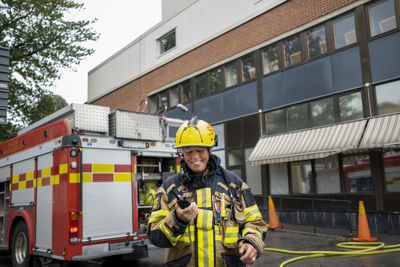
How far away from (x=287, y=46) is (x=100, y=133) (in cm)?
1051

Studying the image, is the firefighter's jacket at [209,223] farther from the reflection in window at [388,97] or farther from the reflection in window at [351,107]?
the reflection in window at [351,107]

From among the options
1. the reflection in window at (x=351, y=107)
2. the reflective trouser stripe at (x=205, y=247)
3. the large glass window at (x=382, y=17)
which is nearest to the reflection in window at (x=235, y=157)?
the reflection in window at (x=351, y=107)

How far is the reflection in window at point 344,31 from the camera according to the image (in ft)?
42.5

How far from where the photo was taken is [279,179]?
49.4 feet

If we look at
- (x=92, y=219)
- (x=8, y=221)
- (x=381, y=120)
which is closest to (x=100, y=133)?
(x=92, y=219)

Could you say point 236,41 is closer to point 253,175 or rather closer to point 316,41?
point 316,41

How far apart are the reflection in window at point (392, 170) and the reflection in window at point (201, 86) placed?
32.2ft

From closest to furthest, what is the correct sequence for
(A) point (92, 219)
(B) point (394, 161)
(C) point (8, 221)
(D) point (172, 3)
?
1. (A) point (92, 219)
2. (C) point (8, 221)
3. (B) point (394, 161)
4. (D) point (172, 3)

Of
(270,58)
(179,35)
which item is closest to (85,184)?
(270,58)

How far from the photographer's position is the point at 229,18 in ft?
58.8

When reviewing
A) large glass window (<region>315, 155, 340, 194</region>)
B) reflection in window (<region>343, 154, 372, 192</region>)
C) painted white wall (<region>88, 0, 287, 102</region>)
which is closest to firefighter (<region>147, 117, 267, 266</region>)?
reflection in window (<region>343, 154, 372, 192</region>)

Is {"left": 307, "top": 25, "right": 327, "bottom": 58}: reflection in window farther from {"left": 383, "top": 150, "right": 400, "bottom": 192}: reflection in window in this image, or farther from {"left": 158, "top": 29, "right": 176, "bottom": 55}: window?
{"left": 158, "top": 29, "right": 176, "bottom": 55}: window

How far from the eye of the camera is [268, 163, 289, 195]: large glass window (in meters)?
14.8

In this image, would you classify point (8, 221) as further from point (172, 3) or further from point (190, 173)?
point (172, 3)
